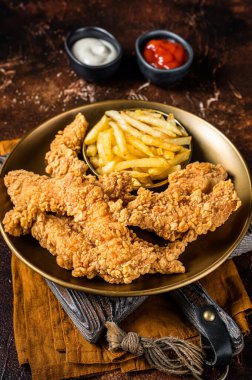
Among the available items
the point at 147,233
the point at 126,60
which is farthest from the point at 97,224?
the point at 126,60

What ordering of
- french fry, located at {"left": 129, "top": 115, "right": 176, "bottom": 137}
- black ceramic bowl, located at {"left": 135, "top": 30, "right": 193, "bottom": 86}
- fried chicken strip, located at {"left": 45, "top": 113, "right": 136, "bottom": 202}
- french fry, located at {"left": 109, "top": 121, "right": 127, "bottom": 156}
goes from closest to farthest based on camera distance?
fried chicken strip, located at {"left": 45, "top": 113, "right": 136, "bottom": 202} < french fry, located at {"left": 109, "top": 121, "right": 127, "bottom": 156} < french fry, located at {"left": 129, "top": 115, "right": 176, "bottom": 137} < black ceramic bowl, located at {"left": 135, "top": 30, "right": 193, "bottom": 86}

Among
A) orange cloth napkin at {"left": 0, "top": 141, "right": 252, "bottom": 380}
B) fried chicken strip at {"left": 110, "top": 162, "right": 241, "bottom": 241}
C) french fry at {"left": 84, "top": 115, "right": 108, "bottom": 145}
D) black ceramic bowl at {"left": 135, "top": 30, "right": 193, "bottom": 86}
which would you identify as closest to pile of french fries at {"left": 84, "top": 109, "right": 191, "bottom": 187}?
french fry at {"left": 84, "top": 115, "right": 108, "bottom": 145}

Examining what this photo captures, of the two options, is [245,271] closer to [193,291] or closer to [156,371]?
[193,291]

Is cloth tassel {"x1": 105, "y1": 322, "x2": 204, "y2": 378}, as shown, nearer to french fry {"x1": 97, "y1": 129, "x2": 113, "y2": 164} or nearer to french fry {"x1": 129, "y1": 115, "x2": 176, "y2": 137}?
french fry {"x1": 97, "y1": 129, "x2": 113, "y2": 164}

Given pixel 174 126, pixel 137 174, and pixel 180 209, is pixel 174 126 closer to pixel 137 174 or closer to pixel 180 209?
pixel 137 174

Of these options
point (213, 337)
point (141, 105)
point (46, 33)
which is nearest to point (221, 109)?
point (141, 105)

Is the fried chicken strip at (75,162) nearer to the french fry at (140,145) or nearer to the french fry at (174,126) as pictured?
the french fry at (140,145)
